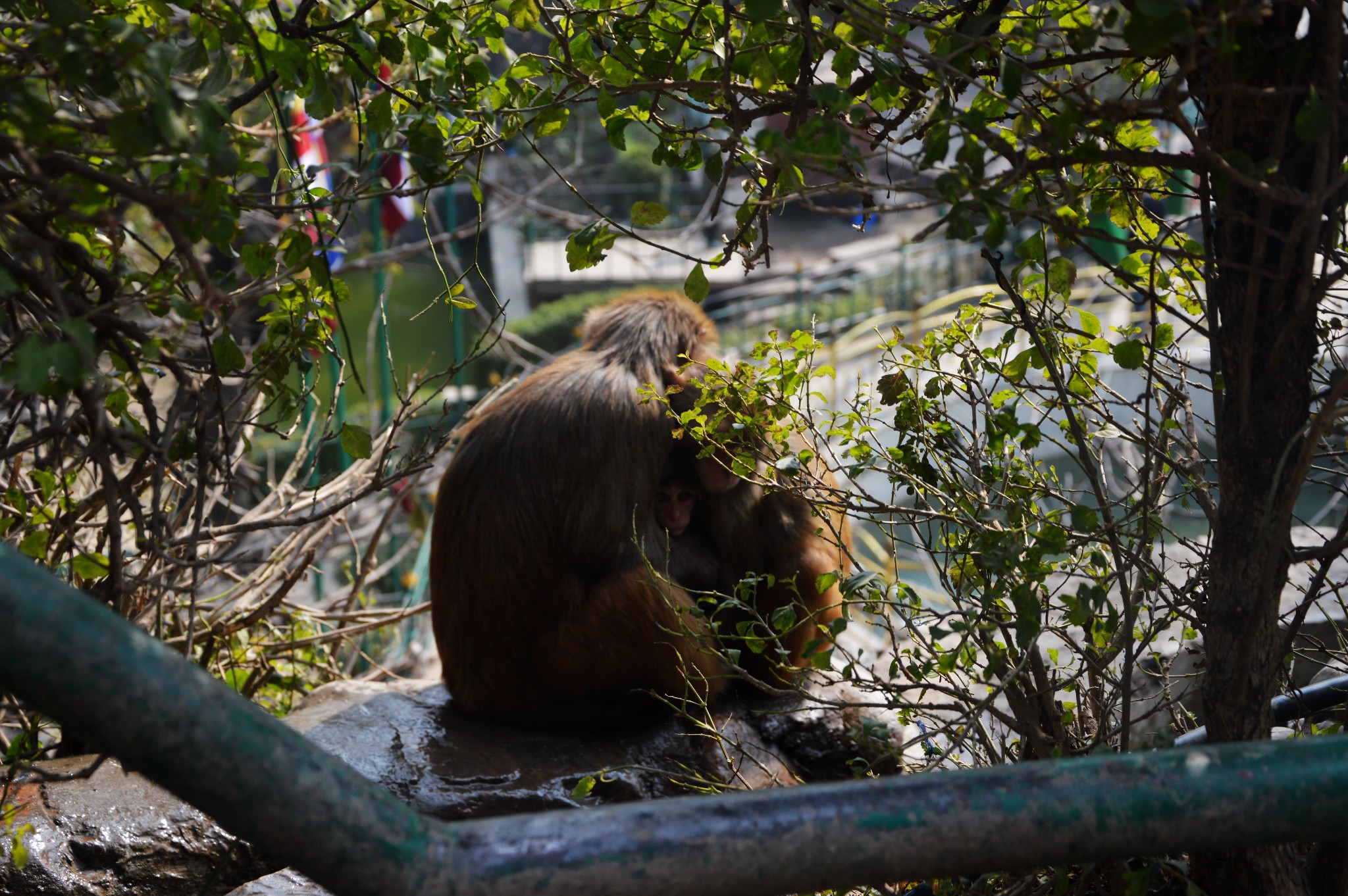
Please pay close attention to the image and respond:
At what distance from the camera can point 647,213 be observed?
2.39 meters

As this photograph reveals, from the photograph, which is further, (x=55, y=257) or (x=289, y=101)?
(x=289, y=101)

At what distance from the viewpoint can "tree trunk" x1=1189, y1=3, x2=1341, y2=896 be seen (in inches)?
62.2

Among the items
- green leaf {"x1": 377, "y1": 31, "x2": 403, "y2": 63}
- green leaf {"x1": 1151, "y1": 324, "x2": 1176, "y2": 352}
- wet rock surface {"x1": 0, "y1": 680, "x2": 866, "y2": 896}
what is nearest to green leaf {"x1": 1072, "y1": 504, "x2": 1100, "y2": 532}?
green leaf {"x1": 1151, "y1": 324, "x2": 1176, "y2": 352}

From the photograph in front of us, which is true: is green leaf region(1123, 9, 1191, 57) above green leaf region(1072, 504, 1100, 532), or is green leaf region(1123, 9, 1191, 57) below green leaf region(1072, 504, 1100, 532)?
above

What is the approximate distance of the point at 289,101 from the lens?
477cm

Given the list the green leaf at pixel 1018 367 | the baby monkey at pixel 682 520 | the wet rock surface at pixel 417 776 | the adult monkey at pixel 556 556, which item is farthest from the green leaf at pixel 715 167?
the baby monkey at pixel 682 520

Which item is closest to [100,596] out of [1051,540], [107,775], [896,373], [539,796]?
[107,775]

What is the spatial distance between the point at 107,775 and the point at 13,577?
8.50ft

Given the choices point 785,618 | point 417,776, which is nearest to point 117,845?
point 417,776

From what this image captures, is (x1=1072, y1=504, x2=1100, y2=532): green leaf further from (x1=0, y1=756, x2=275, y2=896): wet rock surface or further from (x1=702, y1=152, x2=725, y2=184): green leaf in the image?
(x1=0, y1=756, x2=275, y2=896): wet rock surface

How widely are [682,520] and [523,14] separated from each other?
2.06 m

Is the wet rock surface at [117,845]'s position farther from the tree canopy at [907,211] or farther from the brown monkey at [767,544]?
the brown monkey at [767,544]

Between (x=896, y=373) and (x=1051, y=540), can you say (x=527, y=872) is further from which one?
(x=896, y=373)

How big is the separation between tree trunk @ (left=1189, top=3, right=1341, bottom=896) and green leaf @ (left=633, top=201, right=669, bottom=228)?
43.1 inches
